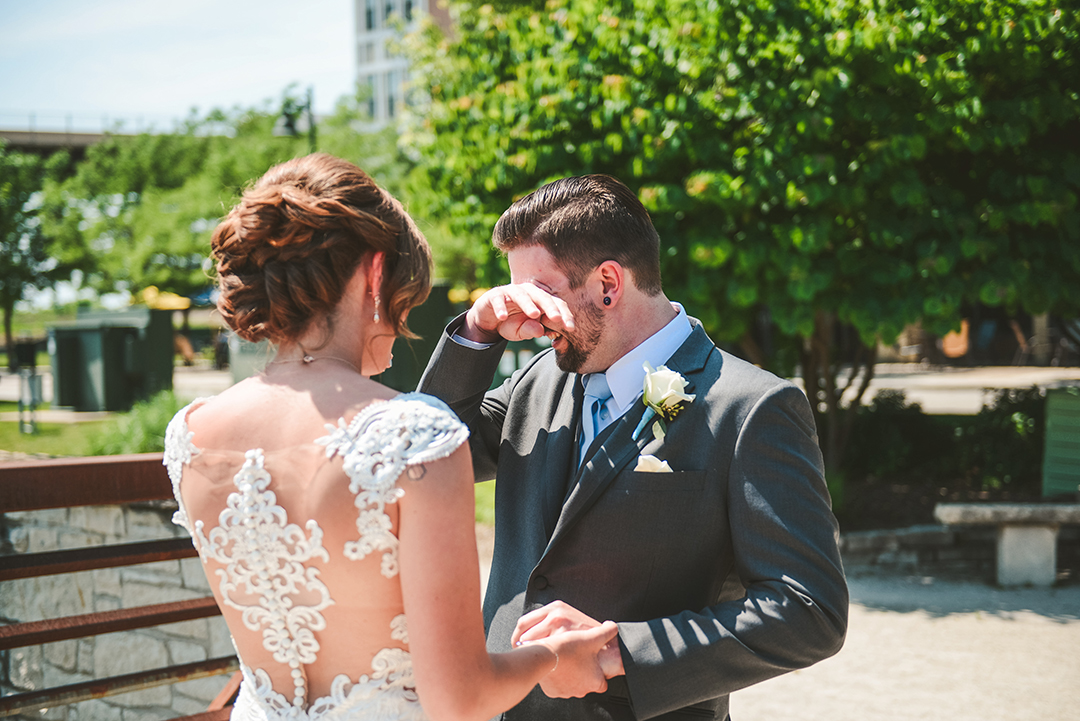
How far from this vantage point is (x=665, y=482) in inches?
75.4

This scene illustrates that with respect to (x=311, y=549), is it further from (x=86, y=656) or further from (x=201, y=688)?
(x=86, y=656)

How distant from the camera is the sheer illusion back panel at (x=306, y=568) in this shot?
1.48 metres

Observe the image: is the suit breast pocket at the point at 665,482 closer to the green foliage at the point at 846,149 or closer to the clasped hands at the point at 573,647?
the clasped hands at the point at 573,647

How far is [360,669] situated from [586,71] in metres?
6.28

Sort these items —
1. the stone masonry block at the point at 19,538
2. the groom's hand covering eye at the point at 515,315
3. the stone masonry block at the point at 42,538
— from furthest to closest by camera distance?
the stone masonry block at the point at 19,538
the stone masonry block at the point at 42,538
the groom's hand covering eye at the point at 515,315

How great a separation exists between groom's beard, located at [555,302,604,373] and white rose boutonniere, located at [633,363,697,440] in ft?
0.76

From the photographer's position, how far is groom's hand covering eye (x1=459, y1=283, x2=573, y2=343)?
6.66ft

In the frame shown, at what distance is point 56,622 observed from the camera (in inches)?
114

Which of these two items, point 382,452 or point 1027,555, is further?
point 1027,555

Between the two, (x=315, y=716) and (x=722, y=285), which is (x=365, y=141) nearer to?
(x=722, y=285)

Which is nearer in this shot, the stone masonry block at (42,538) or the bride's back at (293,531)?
the bride's back at (293,531)

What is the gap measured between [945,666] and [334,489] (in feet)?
16.4

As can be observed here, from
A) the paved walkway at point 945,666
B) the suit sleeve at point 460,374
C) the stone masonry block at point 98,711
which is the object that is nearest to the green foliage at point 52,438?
the stone masonry block at point 98,711

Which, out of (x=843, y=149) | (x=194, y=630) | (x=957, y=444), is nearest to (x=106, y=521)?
(x=194, y=630)
